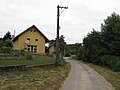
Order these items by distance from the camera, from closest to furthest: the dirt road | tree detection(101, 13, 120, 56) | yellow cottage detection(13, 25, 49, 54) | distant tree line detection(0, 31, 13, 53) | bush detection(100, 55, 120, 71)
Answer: the dirt road → distant tree line detection(0, 31, 13, 53) → bush detection(100, 55, 120, 71) → tree detection(101, 13, 120, 56) → yellow cottage detection(13, 25, 49, 54)

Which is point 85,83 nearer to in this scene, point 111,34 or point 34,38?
point 111,34

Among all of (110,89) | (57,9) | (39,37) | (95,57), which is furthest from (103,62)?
(110,89)

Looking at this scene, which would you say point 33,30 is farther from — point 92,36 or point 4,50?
point 4,50

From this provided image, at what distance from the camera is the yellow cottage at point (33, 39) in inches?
2576

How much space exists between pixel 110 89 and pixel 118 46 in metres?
39.9

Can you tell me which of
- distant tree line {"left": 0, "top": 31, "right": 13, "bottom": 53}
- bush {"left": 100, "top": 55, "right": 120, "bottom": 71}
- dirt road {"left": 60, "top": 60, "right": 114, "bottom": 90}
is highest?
distant tree line {"left": 0, "top": 31, "right": 13, "bottom": 53}

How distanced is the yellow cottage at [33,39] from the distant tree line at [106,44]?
11255 mm

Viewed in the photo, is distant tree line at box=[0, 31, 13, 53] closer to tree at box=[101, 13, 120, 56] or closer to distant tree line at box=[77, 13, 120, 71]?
distant tree line at box=[77, 13, 120, 71]

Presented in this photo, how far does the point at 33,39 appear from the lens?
6669cm

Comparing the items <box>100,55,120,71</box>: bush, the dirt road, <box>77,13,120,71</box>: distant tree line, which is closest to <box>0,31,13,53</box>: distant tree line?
the dirt road

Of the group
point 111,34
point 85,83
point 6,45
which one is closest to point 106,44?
point 111,34

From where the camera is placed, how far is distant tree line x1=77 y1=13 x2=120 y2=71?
57.3m

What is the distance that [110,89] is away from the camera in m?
18.1

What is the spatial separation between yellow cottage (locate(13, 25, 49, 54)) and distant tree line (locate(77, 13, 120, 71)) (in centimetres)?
1126
